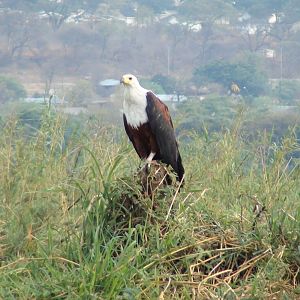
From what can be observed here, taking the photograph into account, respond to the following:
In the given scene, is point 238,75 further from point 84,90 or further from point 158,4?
point 158,4

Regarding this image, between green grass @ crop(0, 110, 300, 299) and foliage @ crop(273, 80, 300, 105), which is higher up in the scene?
green grass @ crop(0, 110, 300, 299)

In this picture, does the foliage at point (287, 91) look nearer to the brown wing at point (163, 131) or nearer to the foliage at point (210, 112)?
the foliage at point (210, 112)

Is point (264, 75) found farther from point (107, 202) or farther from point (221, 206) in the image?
point (107, 202)

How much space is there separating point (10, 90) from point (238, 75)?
3797 mm

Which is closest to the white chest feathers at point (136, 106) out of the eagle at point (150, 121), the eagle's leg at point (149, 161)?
the eagle at point (150, 121)

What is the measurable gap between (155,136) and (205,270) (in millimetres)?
1487

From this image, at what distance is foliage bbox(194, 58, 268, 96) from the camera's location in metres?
14.0

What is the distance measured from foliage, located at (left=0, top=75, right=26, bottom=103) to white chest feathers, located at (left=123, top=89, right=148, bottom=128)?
749 cm

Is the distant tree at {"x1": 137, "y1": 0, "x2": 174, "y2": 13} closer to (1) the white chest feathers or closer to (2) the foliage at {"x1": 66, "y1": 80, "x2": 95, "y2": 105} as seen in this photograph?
(2) the foliage at {"x1": 66, "y1": 80, "x2": 95, "y2": 105}

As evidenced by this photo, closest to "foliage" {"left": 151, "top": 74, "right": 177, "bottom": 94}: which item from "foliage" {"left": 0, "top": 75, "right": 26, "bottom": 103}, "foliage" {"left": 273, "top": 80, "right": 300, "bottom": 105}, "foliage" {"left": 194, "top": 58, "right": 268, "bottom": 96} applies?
"foliage" {"left": 194, "top": 58, "right": 268, "bottom": 96}

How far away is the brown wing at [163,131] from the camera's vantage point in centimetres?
523

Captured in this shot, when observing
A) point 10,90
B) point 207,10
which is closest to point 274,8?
point 207,10

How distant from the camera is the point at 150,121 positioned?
5.25 metres

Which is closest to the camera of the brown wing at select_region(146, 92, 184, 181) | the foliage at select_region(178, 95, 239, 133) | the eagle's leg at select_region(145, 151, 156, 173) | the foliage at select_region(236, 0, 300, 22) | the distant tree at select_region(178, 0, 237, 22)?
the eagle's leg at select_region(145, 151, 156, 173)
